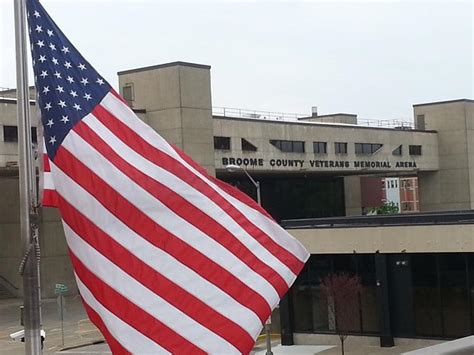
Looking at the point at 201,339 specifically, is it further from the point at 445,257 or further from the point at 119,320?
the point at 445,257

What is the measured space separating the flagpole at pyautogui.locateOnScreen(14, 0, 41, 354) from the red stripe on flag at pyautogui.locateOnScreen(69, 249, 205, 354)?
697mm

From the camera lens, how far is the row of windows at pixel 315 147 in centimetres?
5766

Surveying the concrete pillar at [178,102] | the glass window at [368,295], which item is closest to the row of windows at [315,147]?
the concrete pillar at [178,102]

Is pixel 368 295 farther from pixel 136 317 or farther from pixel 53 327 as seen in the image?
pixel 136 317

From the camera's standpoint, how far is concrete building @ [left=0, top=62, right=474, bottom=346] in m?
53.7

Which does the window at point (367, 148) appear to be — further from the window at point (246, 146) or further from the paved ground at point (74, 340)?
the paved ground at point (74, 340)

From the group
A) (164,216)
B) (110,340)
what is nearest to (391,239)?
(164,216)

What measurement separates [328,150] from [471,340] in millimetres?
52728

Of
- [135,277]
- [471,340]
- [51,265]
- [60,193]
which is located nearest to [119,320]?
[135,277]

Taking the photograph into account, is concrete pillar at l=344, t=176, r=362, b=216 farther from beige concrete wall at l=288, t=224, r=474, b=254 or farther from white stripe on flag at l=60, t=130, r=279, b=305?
white stripe on flag at l=60, t=130, r=279, b=305

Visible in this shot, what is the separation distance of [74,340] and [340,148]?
3453 cm

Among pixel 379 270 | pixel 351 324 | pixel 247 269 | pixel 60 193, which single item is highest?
pixel 60 193

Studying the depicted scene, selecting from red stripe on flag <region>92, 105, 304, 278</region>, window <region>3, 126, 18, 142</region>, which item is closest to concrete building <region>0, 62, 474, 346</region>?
window <region>3, 126, 18, 142</region>

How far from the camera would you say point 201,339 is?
782cm
